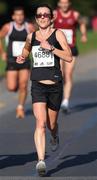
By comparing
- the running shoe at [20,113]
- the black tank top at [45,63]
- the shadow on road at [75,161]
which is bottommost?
the running shoe at [20,113]

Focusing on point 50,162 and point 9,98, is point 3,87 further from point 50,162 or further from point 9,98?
point 50,162

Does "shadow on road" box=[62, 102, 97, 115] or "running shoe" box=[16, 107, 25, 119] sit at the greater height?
"running shoe" box=[16, 107, 25, 119]

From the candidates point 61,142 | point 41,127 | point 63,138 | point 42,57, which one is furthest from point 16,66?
point 41,127

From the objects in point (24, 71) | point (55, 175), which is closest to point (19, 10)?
point (24, 71)

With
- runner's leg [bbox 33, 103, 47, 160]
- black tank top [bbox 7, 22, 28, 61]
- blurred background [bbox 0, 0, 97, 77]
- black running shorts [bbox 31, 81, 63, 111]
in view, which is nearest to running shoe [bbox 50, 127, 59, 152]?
black running shorts [bbox 31, 81, 63, 111]

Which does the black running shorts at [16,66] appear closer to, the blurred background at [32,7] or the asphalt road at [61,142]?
the asphalt road at [61,142]

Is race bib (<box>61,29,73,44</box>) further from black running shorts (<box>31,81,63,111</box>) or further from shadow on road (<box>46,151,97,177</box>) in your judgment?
black running shorts (<box>31,81,63,111</box>)

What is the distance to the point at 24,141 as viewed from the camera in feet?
38.8

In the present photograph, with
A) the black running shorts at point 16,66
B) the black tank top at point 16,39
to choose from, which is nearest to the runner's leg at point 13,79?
the black running shorts at point 16,66

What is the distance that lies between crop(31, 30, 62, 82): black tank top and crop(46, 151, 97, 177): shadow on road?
3.22 feet

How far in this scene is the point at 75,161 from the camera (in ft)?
32.9

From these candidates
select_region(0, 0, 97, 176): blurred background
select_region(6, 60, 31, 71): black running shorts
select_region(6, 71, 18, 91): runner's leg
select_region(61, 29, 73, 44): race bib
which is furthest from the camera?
select_region(61, 29, 73, 44): race bib

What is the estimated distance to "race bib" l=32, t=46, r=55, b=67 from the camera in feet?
31.1

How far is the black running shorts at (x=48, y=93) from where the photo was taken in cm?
943
